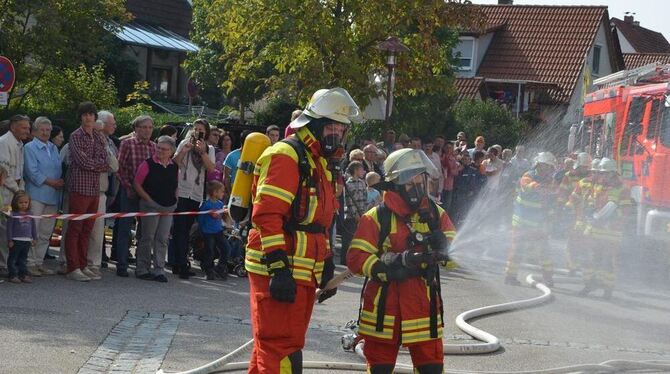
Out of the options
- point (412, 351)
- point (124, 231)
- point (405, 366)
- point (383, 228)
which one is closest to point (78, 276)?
point (124, 231)

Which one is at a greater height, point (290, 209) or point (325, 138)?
point (325, 138)

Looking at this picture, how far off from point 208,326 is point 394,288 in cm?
353

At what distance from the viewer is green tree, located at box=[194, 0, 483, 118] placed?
66.0 feet

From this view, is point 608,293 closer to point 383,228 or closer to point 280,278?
point 383,228

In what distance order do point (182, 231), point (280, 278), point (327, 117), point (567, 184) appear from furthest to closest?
point (567, 184) → point (182, 231) → point (327, 117) → point (280, 278)

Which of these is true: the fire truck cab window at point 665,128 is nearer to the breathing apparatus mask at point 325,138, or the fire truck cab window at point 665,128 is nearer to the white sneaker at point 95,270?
the white sneaker at point 95,270

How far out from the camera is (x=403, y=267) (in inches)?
247

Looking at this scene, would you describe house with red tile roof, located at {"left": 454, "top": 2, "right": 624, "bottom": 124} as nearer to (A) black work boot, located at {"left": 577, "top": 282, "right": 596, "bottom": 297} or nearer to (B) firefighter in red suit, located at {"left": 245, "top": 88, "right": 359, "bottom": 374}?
(A) black work boot, located at {"left": 577, "top": 282, "right": 596, "bottom": 297}

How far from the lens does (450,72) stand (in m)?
37.0

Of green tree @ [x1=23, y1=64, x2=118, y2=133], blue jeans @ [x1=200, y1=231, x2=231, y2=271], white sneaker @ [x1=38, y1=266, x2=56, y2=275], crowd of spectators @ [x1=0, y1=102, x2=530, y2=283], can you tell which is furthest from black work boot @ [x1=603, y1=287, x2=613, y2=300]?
green tree @ [x1=23, y1=64, x2=118, y2=133]

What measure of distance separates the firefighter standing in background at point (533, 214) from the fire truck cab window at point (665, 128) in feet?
7.96

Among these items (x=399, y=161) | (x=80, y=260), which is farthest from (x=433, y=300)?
(x=80, y=260)

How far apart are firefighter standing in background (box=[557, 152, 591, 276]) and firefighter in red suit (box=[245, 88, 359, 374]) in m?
8.80

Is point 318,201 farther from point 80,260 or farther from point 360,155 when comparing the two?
point 360,155
